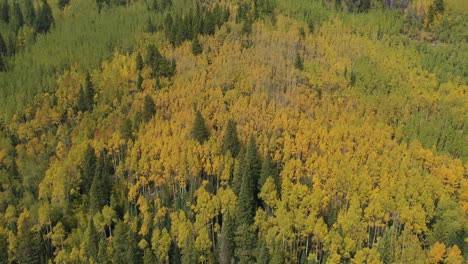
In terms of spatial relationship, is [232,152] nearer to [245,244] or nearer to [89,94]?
[245,244]

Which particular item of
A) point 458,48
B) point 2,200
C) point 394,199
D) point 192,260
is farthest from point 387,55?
point 2,200

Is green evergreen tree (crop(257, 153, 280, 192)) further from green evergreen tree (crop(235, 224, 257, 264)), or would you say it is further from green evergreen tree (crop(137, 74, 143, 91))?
green evergreen tree (crop(137, 74, 143, 91))

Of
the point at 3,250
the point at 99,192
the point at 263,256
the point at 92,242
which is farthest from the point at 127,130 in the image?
the point at 263,256

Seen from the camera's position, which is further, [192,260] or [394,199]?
[394,199]

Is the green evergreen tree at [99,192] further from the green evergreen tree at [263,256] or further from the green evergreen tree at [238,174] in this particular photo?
the green evergreen tree at [263,256]

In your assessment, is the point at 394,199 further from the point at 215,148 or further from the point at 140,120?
the point at 140,120

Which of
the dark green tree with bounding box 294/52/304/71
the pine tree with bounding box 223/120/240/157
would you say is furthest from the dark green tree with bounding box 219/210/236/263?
the dark green tree with bounding box 294/52/304/71

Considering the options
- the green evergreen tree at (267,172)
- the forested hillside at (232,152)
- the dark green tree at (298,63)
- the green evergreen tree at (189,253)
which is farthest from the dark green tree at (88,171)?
the dark green tree at (298,63)
